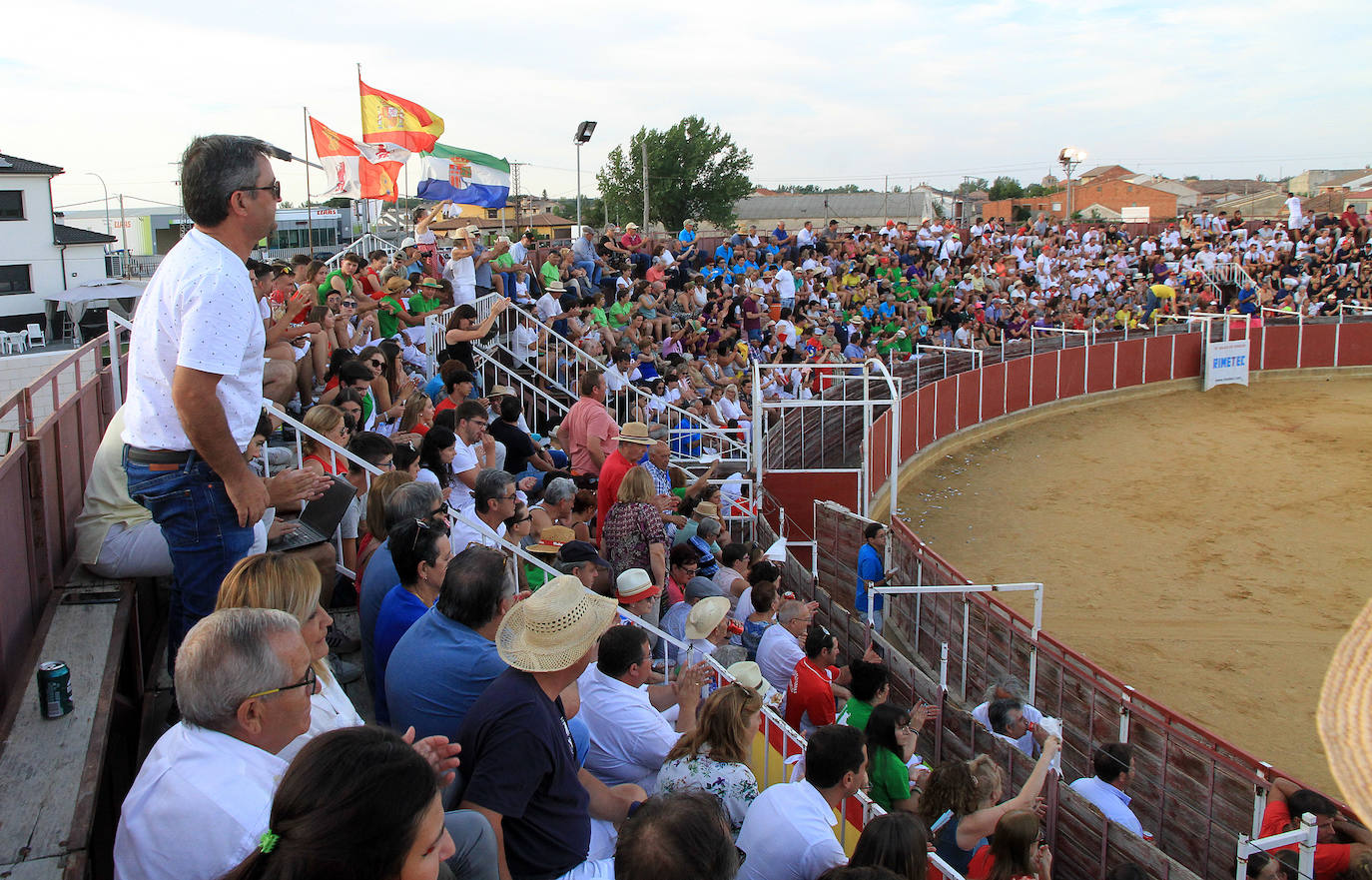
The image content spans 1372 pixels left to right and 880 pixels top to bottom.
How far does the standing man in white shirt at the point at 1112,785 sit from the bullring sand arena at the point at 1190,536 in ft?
11.2

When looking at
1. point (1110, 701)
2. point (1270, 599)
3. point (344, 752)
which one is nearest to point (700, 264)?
point (1270, 599)

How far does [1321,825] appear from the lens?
5777 millimetres

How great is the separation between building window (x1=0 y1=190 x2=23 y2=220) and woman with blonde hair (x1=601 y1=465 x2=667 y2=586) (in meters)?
36.6

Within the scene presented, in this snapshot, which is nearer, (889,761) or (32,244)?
(889,761)

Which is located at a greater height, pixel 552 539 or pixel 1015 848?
pixel 552 539

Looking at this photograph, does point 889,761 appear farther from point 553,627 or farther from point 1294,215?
point 1294,215

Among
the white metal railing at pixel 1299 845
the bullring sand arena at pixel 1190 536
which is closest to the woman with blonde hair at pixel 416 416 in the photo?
the white metal railing at pixel 1299 845

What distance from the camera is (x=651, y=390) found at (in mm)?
13969

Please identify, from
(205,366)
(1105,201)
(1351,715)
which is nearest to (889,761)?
(205,366)

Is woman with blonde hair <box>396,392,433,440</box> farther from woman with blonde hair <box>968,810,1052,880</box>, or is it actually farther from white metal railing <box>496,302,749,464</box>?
white metal railing <box>496,302,749,464</box>

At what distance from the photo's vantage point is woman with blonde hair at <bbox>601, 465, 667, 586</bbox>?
23.2ft

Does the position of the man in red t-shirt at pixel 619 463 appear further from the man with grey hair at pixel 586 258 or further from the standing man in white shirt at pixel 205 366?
the man with grey hair at pixel 586 258

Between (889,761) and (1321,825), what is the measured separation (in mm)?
2417

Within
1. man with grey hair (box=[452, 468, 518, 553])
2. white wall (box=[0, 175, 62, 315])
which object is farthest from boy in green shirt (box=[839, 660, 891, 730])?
white wall (box=[0, 175, 62, 315])
